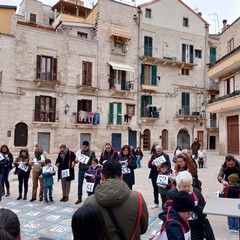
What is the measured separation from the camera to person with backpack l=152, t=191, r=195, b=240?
2.50 m

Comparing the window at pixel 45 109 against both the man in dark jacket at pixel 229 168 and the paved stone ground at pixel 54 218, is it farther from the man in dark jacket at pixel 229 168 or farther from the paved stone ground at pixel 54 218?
the man in dark jacket at pixel 229 168

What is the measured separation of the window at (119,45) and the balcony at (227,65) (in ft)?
33.5

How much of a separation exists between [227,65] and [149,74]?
11230mm

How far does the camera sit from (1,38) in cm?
2408

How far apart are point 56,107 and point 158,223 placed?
21.6 meters

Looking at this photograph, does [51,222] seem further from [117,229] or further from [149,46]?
[149,46]

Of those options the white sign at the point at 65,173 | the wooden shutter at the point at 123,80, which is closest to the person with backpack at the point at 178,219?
the white sign at the point at 65,173

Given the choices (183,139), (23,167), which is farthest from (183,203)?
(183,139)

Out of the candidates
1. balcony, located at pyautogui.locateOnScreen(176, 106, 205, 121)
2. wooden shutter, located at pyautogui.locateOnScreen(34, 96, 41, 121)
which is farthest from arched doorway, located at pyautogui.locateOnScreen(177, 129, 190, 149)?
wooden shutter, located at pyautogui.locateOnScreen(34, 96, 41, 121)

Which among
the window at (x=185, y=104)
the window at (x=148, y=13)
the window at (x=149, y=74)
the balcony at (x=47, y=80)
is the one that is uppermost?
the window at (x=148, y=13)

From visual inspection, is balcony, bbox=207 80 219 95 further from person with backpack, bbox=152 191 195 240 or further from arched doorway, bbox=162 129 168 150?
person with backpack, bbox=152 191 195 240

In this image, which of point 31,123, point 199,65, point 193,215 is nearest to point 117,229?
point 193,215

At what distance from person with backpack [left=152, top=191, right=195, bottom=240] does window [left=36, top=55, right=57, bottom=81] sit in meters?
25.0

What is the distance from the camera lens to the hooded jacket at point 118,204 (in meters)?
2.38
